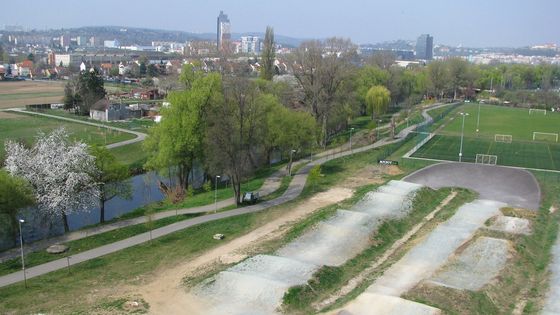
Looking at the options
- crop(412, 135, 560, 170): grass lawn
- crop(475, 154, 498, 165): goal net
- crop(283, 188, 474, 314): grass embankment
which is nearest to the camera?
crop(283, 188, 474, 314): grass embankment

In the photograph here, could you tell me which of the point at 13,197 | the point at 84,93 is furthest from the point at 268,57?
the point at 13,197

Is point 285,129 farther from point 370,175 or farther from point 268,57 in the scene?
point 268,57

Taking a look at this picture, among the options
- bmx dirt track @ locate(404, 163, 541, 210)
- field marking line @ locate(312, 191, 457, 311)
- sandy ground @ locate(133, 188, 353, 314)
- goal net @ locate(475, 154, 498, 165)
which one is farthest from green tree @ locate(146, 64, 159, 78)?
field marking line @ locate(312, 191, 457, 311)

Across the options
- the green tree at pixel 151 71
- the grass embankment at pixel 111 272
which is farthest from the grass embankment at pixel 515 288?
the green tree at pixel 151 71

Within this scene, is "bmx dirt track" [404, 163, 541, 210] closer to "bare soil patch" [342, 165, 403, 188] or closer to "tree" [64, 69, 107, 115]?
"bare soil patch" [342, 165, 403, 188]

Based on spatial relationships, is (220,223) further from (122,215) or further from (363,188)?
(363,188)
